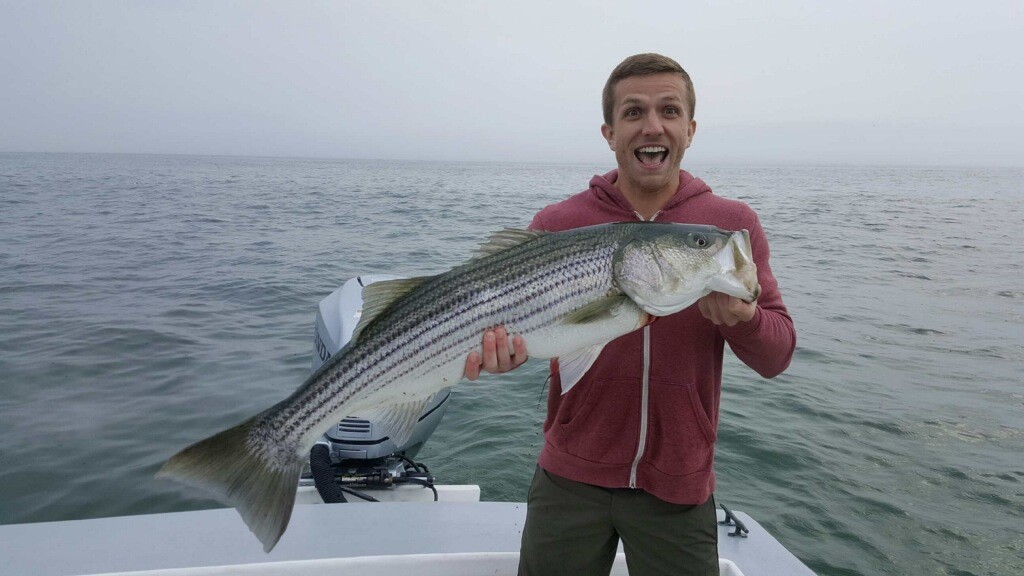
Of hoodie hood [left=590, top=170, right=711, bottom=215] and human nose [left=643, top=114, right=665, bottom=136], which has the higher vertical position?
human nose [left=643, top=114, right=665, bottom=136]

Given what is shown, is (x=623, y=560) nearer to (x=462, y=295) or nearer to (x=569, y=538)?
(x=569, y=538)

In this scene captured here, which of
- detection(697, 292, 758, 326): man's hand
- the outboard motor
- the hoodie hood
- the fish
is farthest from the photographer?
the outboard motor

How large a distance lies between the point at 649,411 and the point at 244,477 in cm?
205

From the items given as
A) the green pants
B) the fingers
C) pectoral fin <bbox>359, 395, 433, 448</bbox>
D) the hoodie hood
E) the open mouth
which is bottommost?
the green pants

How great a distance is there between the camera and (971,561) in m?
6.18

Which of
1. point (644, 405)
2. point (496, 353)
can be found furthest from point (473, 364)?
point (644, 405)

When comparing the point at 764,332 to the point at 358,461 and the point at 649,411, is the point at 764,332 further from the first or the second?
the point at 358,461

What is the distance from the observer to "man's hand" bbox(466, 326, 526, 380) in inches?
121

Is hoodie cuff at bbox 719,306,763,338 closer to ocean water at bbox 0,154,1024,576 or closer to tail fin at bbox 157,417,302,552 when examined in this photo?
tail fin at bbox 157,417,302,552

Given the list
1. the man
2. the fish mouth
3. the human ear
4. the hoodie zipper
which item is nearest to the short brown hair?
the man

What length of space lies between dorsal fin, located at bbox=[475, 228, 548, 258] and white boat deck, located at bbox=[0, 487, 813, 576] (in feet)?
6.33

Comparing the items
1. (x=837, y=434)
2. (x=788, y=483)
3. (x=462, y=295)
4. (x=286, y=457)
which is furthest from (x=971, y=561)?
(x=286, y=457)

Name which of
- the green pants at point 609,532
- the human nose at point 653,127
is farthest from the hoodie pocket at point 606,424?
the human nose at point 653,127

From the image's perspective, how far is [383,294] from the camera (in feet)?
11.0
